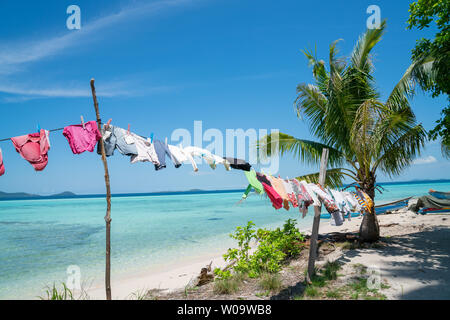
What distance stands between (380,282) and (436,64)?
5.17 meters

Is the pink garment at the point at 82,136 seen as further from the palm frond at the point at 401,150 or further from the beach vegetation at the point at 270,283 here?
the palm frond at the point at 401,150

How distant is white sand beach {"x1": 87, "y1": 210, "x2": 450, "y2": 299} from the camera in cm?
494

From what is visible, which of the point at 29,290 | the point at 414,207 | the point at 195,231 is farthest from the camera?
the point at 195,231

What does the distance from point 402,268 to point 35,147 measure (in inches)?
294

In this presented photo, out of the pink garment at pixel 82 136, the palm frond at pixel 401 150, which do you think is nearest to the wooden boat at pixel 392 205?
the palm frond at pixel 401 150

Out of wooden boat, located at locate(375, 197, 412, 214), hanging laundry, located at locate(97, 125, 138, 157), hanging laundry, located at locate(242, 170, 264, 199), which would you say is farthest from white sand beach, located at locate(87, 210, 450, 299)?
wooden boat, located at locate(375, 197, 412, 214)

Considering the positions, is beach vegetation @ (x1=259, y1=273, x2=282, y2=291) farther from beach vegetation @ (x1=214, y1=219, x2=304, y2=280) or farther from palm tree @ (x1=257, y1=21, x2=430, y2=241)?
palm tree @ (x1=257, y1=21, x2=430, y2=241)

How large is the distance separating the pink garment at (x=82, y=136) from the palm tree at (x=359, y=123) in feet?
17.1

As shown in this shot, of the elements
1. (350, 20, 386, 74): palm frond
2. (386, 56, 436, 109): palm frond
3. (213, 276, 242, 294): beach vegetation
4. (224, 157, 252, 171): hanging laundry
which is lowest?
(213, 276, 242, 294): beach vegetation

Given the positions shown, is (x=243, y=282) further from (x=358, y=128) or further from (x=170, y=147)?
(x=358, y=128)

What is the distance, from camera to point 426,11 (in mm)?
6332

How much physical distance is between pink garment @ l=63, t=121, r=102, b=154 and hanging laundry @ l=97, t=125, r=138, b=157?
16 cm

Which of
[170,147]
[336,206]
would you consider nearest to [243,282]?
[336,206]

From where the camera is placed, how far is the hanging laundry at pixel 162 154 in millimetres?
4202
